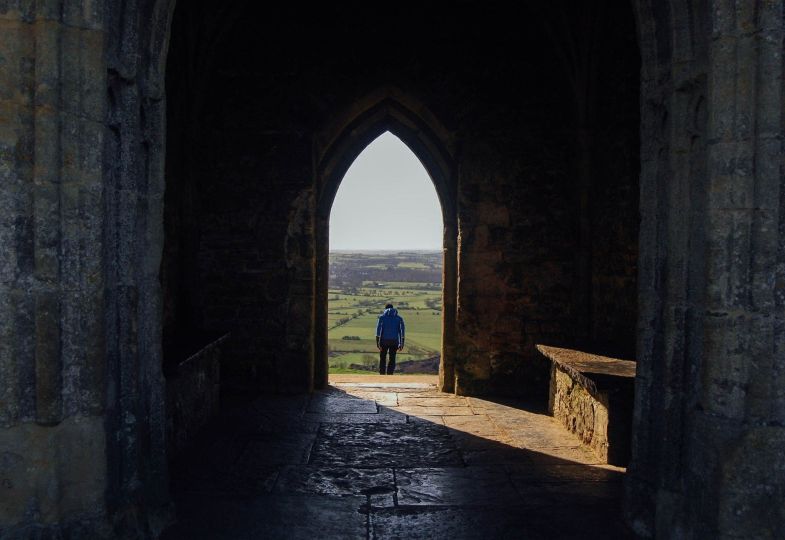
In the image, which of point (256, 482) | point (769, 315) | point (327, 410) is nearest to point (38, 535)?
point (256, 482)

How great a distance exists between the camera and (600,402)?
518cm

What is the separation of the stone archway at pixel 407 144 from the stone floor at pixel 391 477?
3.84 feet

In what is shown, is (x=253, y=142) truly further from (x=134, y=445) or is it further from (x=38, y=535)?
(x=38, y=535)

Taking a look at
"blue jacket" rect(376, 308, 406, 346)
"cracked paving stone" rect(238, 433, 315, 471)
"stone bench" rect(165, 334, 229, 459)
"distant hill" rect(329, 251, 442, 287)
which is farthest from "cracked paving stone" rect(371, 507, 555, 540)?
"distant hill" rect(329, 251, 442, 287)

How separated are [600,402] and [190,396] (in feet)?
10.3

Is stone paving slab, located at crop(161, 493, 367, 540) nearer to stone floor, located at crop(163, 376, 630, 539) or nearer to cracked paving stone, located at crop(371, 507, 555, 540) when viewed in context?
stone floor, located at crop(163, 376, 630, 539)

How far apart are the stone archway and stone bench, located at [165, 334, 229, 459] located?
5.16ft

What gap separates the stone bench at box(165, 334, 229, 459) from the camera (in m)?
5.02

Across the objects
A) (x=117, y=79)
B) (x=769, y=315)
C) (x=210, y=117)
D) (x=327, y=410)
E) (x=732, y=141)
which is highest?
(x=210, y=117)

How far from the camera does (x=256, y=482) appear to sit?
448 centimetres

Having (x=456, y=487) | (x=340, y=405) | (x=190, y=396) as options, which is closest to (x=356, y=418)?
(x=340, y=405)

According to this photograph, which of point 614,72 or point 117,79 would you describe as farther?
point 614,72

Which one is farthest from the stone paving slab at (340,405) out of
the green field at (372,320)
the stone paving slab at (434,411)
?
the green field at (372,320)

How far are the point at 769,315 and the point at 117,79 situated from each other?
2.97m
